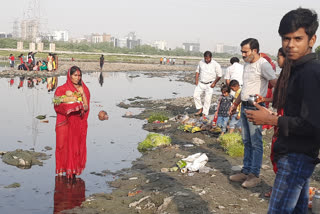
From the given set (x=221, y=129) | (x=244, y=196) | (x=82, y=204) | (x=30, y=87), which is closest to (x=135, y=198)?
(x=82, y=204)

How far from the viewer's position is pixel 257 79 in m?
6.25

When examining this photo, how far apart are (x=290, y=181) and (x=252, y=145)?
3.28m

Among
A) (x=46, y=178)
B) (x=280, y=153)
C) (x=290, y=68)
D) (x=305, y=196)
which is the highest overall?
(x=290, y=68)

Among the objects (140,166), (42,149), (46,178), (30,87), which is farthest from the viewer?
(30,87)

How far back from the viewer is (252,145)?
6.18 metres

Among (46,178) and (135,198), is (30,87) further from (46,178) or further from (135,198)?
(135,198)

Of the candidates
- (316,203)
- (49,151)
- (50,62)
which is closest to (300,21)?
(316,203)

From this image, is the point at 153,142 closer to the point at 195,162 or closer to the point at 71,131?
the point at 195,162

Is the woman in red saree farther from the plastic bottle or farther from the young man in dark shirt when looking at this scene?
the young man in dark shirt

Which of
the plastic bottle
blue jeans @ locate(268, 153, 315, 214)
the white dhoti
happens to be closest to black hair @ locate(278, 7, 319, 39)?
blue jeans @ locate(268, 153, 315, 214)

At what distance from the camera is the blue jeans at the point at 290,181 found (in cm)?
292

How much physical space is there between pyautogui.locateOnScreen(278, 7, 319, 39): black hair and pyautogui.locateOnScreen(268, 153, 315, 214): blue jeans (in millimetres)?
918

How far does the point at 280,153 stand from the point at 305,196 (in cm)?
38

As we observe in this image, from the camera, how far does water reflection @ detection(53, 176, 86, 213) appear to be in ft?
20.3
